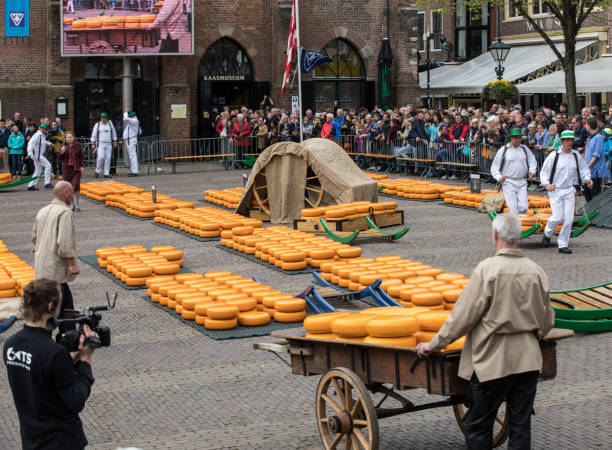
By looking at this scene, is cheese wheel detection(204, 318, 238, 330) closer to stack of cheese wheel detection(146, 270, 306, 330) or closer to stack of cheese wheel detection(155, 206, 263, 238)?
stack of cheese wheel detection(146, 270, 306, 330)

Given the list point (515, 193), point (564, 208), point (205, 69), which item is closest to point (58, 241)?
point (564, 208)

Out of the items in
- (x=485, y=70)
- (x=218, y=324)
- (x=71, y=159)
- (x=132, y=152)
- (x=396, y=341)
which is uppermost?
(x=485, y=70)

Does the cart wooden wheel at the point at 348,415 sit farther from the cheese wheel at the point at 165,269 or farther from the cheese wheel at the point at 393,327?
the cheese wheel at the point at 165,269

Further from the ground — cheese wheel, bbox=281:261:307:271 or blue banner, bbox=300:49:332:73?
blue banner, bbox=300:49:332:73

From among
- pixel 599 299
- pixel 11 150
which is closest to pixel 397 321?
pixel 599 299

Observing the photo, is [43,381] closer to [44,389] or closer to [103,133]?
[44,389]

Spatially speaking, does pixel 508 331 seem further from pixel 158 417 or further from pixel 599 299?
pixel 599 299

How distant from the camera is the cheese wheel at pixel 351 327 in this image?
725cm

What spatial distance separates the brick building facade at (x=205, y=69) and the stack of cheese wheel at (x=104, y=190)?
457 inches

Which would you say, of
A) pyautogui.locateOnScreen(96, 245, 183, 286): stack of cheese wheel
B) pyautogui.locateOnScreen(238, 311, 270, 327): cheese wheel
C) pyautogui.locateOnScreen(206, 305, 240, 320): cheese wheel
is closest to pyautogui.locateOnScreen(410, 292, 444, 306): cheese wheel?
pyautogui.locateOnScreen(238, 311, 270, 327): cheese wheel

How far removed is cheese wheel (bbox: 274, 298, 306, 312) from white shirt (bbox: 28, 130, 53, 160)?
18.4 metres

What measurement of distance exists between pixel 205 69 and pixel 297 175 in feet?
67.8

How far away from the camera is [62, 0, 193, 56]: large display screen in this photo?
36.0 meters

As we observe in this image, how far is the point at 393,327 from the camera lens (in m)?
7.05
